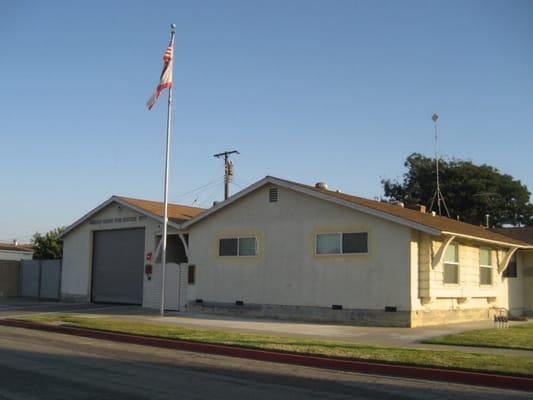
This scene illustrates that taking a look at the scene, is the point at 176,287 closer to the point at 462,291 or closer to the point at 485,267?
the point at 462,291

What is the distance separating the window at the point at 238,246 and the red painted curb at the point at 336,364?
8643 millimetres

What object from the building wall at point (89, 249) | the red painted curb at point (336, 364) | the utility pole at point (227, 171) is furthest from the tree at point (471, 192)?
the red painted curb at point (336, 364)

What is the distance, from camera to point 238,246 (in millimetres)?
25188

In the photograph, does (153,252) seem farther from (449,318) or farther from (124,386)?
(124,386)

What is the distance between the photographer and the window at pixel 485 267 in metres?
25.5

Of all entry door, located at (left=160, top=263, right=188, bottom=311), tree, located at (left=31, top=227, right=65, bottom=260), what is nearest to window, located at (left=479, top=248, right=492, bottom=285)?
entry door, located at (left=160, top=263, right=188, bottom=311)

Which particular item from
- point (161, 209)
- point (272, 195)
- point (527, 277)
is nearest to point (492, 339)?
point (272, 195)

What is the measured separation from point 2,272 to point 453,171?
38.9 metres

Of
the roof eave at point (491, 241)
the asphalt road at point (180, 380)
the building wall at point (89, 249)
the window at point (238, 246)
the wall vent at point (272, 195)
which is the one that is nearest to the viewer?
the asphalt road at point (180, 380)

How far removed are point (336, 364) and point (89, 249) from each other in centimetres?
2261

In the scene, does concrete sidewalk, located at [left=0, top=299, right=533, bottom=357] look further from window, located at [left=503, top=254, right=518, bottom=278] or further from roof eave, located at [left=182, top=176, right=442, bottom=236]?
window, located at [left=503, top=254, right=518, bottom=278]

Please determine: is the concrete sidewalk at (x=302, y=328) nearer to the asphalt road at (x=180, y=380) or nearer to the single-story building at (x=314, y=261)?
the single-story building at (x=314, y=261)

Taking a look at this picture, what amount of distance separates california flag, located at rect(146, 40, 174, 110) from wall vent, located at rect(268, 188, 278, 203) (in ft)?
18.5

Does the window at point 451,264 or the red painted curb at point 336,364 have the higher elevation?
the window at point 451,264
